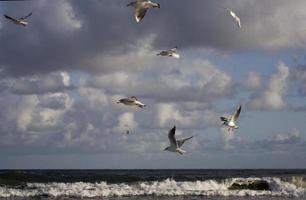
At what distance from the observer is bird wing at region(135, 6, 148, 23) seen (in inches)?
474

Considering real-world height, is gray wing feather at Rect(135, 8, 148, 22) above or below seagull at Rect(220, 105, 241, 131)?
above

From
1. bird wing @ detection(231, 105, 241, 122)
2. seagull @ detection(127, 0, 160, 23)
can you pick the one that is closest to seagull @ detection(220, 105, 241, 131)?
bird wing @ detection(231, 105, 241, 122)

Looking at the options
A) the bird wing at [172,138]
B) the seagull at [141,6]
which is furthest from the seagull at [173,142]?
the seagull at [141,6]

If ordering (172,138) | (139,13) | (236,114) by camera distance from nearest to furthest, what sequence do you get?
(139,13)
(172,138)
(236,114)

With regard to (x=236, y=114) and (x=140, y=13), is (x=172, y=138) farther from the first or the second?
(x=140, y=13)

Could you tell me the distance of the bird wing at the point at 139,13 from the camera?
12.0 meters

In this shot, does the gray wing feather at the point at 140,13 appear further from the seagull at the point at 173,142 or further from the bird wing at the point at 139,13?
the seagull at the point at 173,142

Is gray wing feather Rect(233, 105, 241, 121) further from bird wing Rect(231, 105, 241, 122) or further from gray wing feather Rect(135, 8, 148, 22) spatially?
gray wing feather Rect(135, 8, 148, 22)

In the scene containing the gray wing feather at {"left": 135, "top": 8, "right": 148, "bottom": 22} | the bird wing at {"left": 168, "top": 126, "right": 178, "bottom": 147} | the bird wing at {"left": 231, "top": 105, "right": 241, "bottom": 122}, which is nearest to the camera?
the gray wing feather at {"left": 135, "top": 8, "right": 148, "bottom": 22}

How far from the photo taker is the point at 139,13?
1227cm

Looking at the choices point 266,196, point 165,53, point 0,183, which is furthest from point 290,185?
point 165,53

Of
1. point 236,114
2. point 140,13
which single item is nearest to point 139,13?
point 140,13

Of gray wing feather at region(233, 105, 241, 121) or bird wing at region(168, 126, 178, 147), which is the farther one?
gray wing feather at region(233, 105, 241, 121)

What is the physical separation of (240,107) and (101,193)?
14.6 m
